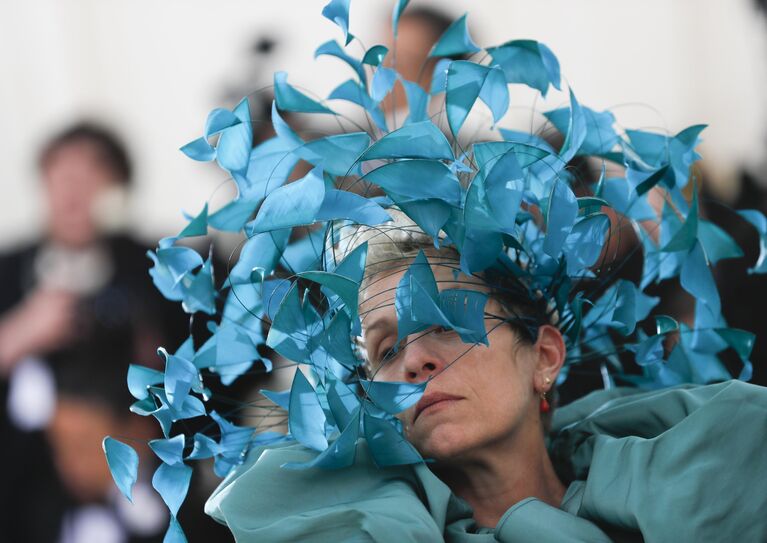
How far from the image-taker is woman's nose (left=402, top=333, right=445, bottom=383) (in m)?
1.38

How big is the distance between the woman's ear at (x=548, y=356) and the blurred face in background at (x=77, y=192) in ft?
5.63

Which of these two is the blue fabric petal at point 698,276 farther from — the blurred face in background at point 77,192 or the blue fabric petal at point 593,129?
the blurred face in background at point 77,192

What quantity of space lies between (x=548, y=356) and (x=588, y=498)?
0.25 metres

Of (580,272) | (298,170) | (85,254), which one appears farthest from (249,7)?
(580,272)

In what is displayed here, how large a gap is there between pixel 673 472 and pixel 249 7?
272 centimetres

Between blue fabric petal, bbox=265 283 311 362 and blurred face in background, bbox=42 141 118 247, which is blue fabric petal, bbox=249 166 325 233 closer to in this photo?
blue fabric petal, bbox=265 283 311 362

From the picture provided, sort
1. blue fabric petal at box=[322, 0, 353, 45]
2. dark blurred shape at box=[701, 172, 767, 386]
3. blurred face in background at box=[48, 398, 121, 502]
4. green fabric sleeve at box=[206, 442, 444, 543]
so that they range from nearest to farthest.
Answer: green fabric sleeve at box=[206, 442, 444, 543] < blue fabric petal at box=[322, 0, 353, 45] < dark blurred shape at box=[701, 172, 767, 386] < blurred face in background at box=[48, 398, 121, 502]

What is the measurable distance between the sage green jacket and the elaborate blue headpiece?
5cm

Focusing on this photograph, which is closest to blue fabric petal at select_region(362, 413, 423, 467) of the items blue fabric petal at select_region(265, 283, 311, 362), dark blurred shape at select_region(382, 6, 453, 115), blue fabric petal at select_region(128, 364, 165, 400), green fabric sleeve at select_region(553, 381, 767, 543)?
blue fabric petal at select_region(265, 283, 311, 362)

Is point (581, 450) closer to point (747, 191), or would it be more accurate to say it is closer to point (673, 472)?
point (673, 472)

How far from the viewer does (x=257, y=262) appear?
1.54m

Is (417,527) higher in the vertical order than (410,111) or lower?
lower

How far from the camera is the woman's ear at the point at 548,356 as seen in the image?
151 cm

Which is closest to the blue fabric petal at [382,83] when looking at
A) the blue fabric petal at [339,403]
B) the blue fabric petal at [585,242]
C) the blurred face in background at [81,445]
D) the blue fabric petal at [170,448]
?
the blue fabric petal at [585,242]
